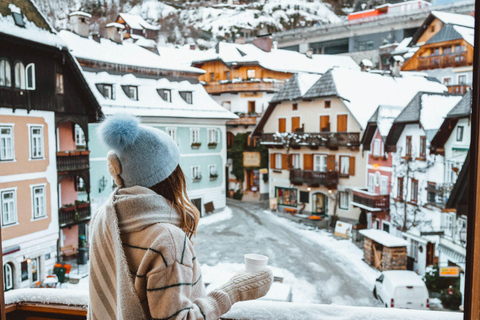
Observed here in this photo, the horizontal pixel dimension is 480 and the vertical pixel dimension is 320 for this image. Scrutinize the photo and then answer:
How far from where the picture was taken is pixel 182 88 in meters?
9.41

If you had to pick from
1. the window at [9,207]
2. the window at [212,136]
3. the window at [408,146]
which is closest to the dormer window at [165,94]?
the window at [212,136]

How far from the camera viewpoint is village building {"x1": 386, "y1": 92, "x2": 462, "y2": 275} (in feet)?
20.2

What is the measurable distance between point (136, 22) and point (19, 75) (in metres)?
5.30

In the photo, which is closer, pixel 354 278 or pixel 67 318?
pixel 67 318

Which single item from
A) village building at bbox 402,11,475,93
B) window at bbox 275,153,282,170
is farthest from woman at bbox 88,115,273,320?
window at bbox 275,153,282,170

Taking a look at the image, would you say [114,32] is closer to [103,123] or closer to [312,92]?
[312,92]

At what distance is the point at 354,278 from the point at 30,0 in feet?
18.3

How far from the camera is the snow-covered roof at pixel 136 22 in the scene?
9055 mm

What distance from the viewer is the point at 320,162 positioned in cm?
976

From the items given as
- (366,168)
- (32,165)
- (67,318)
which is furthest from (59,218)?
(366,168)

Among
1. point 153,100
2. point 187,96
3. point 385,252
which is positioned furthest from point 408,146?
point 153,100

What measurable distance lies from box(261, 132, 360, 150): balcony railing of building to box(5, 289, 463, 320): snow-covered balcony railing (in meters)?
7.87

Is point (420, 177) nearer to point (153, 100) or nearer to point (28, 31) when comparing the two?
point (153, 100)

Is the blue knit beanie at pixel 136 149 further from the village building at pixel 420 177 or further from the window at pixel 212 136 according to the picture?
the window at pixel 212 136
